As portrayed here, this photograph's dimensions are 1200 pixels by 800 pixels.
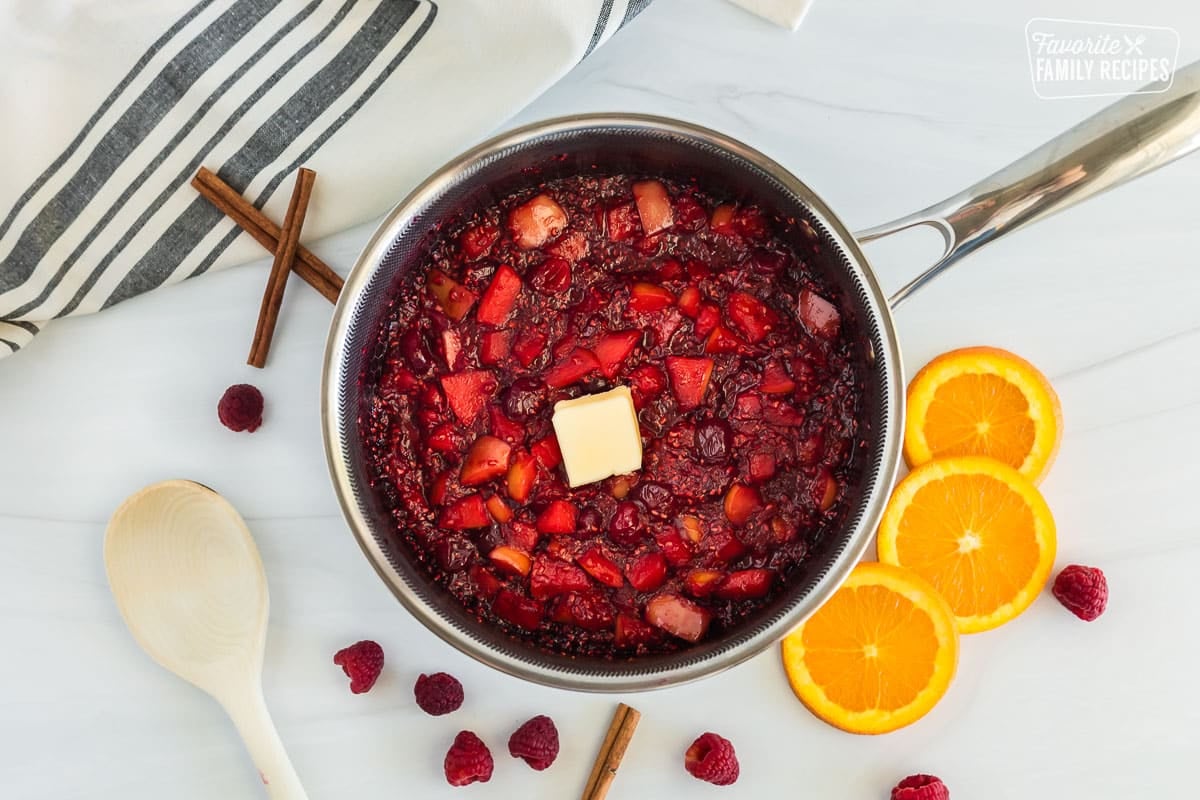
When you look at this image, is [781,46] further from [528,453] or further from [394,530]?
[394,530]

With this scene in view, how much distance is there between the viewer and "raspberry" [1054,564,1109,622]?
2084mm

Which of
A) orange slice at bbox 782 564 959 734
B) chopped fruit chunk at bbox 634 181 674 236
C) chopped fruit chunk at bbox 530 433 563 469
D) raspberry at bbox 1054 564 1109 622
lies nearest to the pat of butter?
chopped fruit chunk at bbox 530 433 563 469

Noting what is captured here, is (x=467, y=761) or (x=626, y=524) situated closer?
(x=626, y=524)

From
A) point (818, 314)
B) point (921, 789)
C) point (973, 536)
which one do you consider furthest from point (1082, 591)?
point (818, 314)

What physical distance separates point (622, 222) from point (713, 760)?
1.25 metres

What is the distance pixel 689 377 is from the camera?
192 cm

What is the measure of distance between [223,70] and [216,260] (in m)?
0.44

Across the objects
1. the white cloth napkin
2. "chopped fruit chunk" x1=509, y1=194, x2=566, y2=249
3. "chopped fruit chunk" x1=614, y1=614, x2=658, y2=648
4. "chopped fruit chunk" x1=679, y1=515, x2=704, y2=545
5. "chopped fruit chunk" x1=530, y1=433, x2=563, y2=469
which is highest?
the white cloth napkin

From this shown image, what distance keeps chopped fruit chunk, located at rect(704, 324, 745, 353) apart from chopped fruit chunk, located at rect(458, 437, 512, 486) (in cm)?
50

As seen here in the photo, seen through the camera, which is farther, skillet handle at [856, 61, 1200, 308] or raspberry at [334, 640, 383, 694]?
raspberry at [334, 640, 383, 694]

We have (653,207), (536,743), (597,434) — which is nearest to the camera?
(597,434)

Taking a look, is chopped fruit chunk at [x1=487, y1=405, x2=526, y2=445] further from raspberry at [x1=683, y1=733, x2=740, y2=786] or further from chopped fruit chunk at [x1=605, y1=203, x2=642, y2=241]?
raspberry at [x1=683, y1=733, x2=740, y2=786]

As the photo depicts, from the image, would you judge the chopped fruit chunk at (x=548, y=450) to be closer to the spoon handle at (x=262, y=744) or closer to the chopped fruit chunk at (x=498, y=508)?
the chopped fruit chunk at (x=498, y=508)

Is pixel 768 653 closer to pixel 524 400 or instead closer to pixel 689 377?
pixel 689 377
